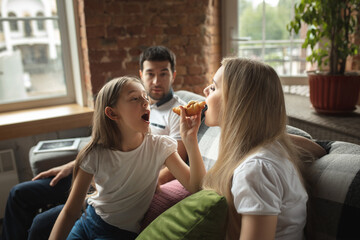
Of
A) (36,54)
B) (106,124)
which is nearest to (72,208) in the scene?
(106,124)

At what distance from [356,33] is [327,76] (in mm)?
687

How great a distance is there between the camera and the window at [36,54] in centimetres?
265

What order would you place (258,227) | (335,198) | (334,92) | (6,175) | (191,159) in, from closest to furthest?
1. (258,227)
2. (335,198)
3. (191,159)
4. (334,92)
5. (6,175)

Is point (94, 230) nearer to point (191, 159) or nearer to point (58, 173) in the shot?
point (191, 159)

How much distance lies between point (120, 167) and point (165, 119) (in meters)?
0.58

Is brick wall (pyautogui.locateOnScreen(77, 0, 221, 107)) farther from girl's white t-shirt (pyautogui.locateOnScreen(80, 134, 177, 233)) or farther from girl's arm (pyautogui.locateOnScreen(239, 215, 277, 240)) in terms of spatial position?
girl's arm (pyautogui.locateOnScreen(239, 215, 277, 240))

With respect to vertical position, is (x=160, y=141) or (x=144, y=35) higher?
(x=144, y=35)

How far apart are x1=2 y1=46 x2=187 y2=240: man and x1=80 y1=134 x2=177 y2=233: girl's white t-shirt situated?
35 centimetres

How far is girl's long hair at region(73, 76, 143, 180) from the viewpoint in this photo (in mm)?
1335

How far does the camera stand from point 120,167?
4.38 feet

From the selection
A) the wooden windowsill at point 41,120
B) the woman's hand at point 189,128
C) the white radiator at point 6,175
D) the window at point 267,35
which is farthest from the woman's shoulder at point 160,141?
the window at point 267,35

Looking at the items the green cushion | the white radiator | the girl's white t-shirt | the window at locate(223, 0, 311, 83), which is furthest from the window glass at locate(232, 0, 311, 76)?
the green cushion

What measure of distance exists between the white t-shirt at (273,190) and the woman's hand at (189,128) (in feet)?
1.21

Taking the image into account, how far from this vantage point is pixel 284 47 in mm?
3021
